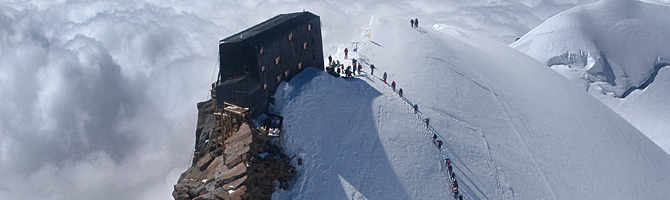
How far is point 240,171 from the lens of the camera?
4044cm

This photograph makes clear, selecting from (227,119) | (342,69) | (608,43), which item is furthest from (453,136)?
(608,43)

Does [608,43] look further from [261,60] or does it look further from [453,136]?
[261,60]

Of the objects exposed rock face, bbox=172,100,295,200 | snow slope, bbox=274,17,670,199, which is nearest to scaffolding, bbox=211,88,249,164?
exposed rock face, bbox=172,100,295,200

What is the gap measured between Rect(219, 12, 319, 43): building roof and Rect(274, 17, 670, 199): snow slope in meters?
4.17

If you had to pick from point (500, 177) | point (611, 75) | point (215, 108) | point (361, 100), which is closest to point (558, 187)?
point (500, 177)

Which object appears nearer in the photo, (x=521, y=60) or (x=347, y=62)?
(x=347, y=62)

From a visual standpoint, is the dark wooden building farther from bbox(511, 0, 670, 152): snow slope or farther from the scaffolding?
bbox(511, 0, 670, 152): snow slope

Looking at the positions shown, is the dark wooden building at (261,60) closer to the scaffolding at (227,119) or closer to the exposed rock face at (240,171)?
the scaffolding at (227,119)

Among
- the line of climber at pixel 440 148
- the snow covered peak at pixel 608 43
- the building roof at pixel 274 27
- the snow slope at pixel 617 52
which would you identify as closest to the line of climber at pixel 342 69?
the line of climber at pixel 440 148

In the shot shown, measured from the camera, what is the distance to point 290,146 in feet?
143

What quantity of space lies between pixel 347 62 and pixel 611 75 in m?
49.5

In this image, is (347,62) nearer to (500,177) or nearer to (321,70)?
(321,70)

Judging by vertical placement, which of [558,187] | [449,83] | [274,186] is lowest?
[558,187]

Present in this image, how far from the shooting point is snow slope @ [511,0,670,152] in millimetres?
84562
